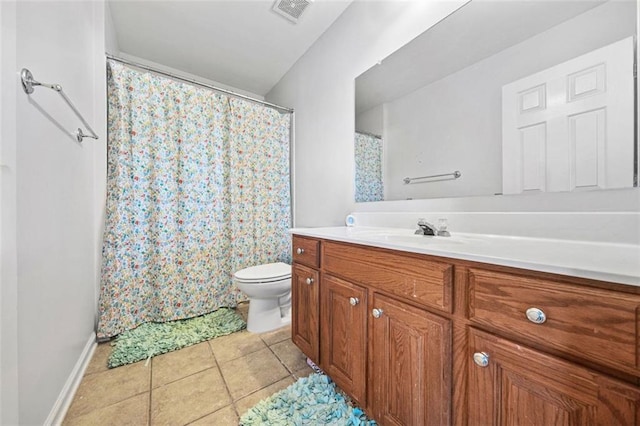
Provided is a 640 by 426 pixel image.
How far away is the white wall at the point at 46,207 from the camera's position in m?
0.71

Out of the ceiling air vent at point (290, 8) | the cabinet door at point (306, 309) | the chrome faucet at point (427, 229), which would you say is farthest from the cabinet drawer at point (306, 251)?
the ceiling air vent at point (290, 8)

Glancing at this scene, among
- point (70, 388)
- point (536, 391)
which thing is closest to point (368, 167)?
point (536, 391)

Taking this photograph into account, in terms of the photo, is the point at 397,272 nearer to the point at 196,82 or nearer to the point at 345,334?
the point at 345,334

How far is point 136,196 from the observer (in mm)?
1725

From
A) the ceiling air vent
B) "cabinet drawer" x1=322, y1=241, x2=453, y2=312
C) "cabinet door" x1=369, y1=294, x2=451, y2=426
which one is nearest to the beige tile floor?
"cabinet door" x1=369, y1=294, x2=451, y2=426

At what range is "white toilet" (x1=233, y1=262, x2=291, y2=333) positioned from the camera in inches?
65.2

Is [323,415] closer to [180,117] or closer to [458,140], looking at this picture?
[458,140]

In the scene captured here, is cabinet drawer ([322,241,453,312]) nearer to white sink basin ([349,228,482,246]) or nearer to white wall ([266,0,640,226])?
white sink basin ([349,228,482,246])

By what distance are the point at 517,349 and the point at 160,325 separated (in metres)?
2.12

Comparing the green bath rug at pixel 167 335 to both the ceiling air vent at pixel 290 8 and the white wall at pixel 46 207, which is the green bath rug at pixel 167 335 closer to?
the white wall at pixel 46 207

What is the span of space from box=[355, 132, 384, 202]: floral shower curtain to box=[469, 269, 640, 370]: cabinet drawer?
1.01 meters

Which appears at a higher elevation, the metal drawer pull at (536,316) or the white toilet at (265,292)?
the metal drawer pull at (536,316)

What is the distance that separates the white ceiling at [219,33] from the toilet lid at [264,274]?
197cm

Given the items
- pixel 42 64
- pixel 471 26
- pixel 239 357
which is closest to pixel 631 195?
pixel 471 26
